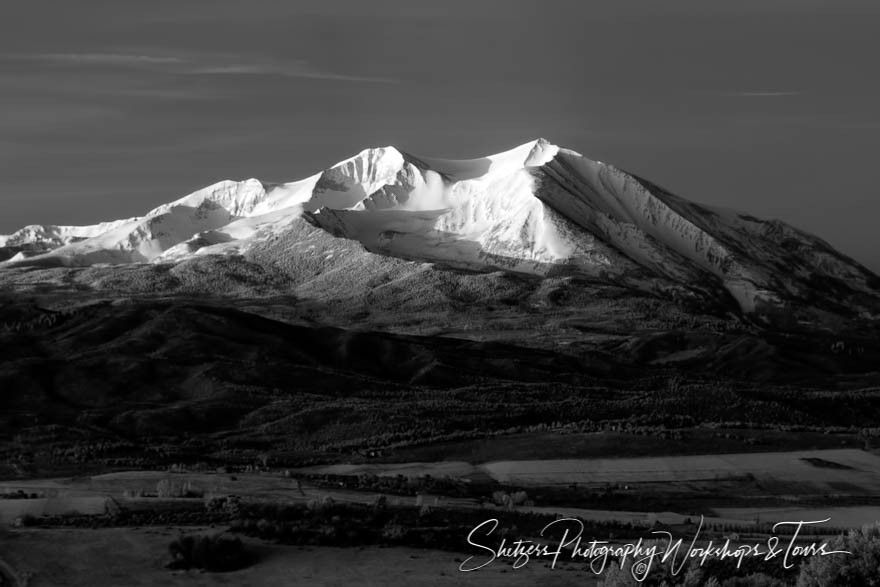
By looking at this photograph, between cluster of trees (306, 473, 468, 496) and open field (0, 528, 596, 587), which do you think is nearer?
open field (0, 528, 596, 587)

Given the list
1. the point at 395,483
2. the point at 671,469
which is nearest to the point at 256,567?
the point at 395,483

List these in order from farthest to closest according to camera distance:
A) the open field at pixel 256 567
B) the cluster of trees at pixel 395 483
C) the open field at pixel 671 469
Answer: the open field at pixel 671 469
the cluster of trees at pixel 395 483
the open field at pixel 256 567

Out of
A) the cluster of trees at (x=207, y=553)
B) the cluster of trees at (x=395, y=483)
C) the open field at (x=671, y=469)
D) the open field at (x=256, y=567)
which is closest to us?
the open field at (x=256, y=567)

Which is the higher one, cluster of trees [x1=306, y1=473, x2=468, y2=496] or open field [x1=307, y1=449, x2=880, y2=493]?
cluster of trees [x1=306, y1=473, x2=468, y2=496]

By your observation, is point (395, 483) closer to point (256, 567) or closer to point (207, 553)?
point (256, 567)

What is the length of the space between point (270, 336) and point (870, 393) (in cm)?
5433

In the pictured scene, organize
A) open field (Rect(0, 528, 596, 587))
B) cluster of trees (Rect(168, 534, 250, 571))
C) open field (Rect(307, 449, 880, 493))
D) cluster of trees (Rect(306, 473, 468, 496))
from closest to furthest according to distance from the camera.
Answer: open field (Rect(0, 528, 596, 587)), cluster of trees (Rect(168, 534, 250, 571)), cluster of trees (Rect(306, 473, 468, 496)), open field (Rect(307, 449, 880, 493))

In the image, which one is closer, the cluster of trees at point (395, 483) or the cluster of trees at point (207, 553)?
the cluster of trees at point (207, 553)

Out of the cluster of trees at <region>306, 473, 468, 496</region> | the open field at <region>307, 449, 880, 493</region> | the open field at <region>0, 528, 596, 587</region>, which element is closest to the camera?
the open field at <region>0, 528, 596, 587</region>

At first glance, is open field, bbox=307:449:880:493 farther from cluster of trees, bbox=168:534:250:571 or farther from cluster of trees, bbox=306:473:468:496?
cluster of trees, bbox=168:534:250:571

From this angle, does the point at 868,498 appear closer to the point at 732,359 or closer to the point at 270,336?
the point at 270,336

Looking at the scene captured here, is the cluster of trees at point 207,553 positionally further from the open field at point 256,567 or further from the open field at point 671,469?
the open field at point 671,469

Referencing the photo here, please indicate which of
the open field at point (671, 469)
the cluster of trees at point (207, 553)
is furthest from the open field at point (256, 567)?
the open field at point (671, 469)

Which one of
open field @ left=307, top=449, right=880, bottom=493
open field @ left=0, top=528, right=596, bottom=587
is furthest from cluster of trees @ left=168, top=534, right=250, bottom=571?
open field @ left=307, top=449, right=880, bottom=493
